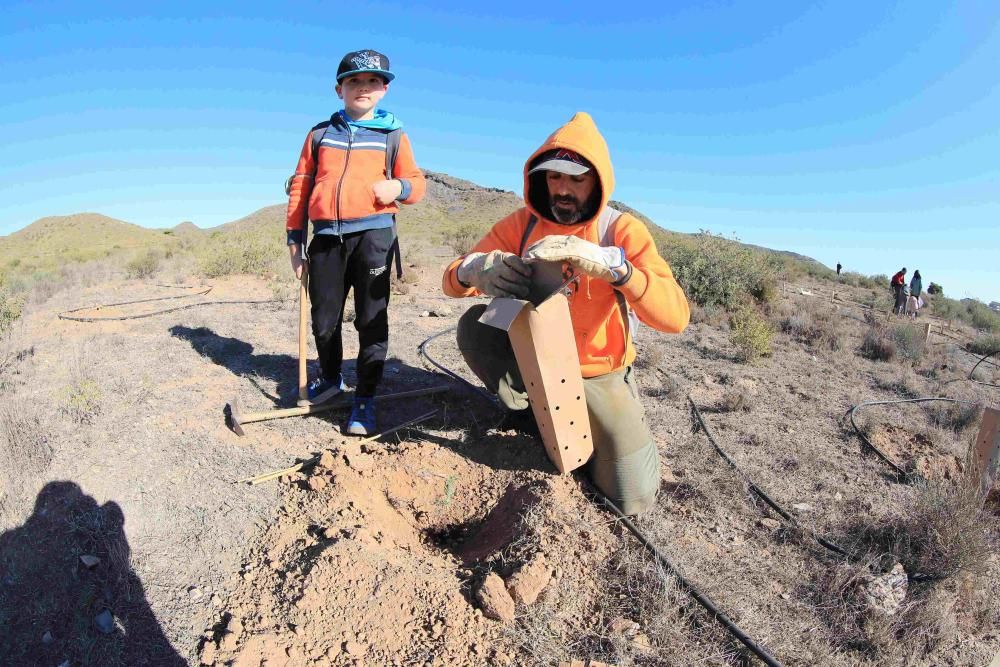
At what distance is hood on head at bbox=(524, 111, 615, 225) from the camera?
287 cm

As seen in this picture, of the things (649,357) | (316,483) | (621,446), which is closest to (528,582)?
(621,446)

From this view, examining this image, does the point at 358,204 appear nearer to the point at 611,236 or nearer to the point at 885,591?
the point at 611,236

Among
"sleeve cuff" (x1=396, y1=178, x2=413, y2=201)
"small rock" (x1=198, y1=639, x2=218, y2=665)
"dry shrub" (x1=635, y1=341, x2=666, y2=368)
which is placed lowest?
"small rock" (x1=198, y1=639, x2=218, y2=665)

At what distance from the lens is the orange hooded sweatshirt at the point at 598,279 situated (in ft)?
9.45

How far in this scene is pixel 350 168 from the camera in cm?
365

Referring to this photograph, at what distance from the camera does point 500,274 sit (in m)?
2.88

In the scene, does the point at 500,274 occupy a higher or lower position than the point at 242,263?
lower

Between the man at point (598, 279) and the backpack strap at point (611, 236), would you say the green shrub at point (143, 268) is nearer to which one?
the man at point (598, 279)

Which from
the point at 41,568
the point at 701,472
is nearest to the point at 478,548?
the point at 701,472

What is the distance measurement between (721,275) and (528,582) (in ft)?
28.3

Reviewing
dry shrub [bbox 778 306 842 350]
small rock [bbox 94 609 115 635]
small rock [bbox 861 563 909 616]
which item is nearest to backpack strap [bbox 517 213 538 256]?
small rock [bbox 861 563 909 616]

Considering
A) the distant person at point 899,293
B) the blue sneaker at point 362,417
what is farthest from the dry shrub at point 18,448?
the distant person at point 899,293

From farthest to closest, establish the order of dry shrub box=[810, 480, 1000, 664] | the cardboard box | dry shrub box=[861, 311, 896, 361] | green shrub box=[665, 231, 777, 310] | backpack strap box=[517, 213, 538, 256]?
green shrub box=[665, 231, 777, 310], dry shrub box=[861, 311, 896, 361], backpack strap box=[517, 213, 538, 256], the cardboard box, dry shrub box=[810, 480, 1000, 664]

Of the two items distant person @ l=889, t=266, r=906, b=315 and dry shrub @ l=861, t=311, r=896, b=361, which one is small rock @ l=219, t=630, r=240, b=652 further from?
distant person @ l=889, t=266, r=906, b=315
